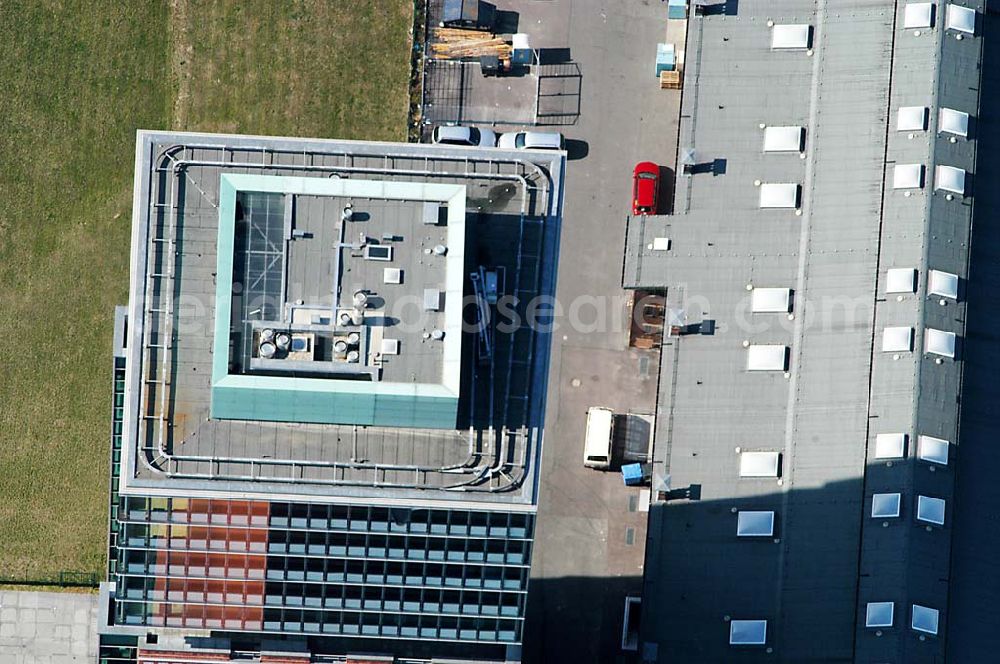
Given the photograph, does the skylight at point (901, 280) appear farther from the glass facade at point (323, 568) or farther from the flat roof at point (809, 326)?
the glass facade at point (323, 568)

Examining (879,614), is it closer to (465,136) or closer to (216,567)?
(216,567)

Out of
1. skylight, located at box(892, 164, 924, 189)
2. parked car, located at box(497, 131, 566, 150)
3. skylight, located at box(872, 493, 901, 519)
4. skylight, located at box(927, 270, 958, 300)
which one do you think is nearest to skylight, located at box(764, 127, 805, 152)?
skylight, located at box(892, 164, 924, 189)

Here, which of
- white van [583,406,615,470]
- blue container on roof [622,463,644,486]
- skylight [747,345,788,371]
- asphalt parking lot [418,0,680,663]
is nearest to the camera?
skylight [747,345,788,371]

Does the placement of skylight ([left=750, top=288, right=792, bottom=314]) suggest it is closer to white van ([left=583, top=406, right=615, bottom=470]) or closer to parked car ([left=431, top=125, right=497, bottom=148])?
white van ([left=583, top=406, right=615, bottom=470])

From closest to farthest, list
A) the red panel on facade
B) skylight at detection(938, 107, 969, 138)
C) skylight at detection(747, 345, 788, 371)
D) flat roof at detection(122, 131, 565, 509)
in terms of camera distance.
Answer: flat roof at detection(122, 131, 565, 509) → the red panel on facade → skylight at detection(938, 107, 969, 138) → skylight at detection(747, 345, 788, 371)

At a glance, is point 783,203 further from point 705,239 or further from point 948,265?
point 948,265

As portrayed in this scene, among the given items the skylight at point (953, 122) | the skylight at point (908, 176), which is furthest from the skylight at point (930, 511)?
the skylight at point (953, 122)
